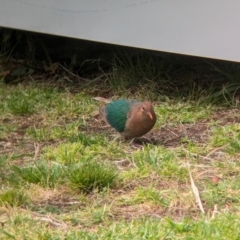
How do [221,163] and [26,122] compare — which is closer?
[221,163]

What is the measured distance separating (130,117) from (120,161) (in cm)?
64

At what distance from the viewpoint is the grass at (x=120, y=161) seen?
13.8 feet

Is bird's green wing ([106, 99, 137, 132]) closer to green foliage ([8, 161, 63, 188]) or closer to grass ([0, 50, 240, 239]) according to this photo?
grass ([0, 50, 240, 239])

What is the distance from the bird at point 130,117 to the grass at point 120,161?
0.12 m

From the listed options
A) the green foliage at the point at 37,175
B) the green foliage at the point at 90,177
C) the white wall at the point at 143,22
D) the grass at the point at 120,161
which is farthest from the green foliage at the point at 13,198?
the white wall at the point at 143,22

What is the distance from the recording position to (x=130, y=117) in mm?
5984

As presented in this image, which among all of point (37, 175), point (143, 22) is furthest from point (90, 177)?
point (143, 22)

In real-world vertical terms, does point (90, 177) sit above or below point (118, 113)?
above

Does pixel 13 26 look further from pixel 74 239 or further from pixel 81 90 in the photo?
pixel 74 239

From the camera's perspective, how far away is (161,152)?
5438 mm

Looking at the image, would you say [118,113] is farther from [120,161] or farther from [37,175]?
→ [37,175]

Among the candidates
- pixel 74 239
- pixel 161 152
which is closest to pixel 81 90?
pixel 161 152

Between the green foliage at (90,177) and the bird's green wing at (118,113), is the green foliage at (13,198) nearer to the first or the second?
the green foliage at (90,177)

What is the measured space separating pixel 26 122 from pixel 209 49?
163cm
